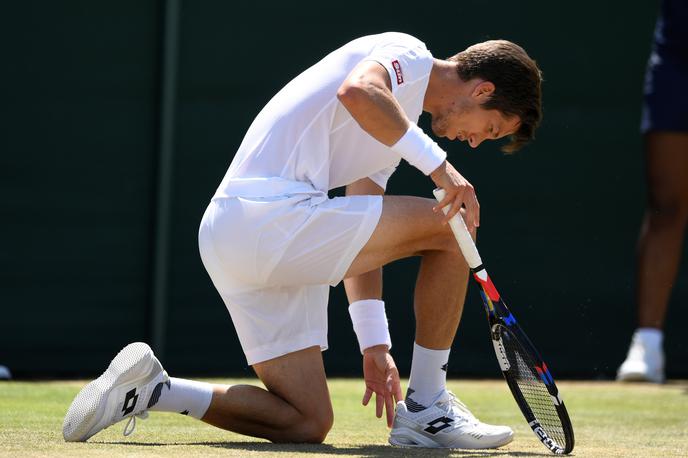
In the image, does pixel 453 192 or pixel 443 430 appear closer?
pixel 453 192

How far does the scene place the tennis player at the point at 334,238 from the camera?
3586 mm

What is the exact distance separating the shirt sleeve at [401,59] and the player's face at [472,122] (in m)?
0.16

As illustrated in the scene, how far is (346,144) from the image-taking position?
386 centimetres

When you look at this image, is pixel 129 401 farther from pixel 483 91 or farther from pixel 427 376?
pixel 483 91

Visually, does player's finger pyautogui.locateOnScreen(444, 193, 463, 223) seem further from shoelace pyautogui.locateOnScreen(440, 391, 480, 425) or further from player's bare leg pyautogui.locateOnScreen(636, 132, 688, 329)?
player's bare leg pyautogui.locateOnScreen(636, 132, 688, 329)

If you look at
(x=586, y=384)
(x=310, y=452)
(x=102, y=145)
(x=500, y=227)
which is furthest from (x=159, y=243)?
(x=310, y=452)

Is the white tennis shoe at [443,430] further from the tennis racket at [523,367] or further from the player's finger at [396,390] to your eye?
the tennis racket at [523,367]

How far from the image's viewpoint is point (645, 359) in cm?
632

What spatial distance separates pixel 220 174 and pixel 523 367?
121 inches

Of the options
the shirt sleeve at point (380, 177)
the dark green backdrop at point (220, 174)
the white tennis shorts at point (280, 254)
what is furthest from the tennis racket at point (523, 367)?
the dark green backdrop at point (220, 174)

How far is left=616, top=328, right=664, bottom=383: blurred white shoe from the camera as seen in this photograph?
6289mm

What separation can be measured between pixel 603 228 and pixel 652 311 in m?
0.61

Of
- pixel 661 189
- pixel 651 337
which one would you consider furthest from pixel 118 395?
pixel 661 189

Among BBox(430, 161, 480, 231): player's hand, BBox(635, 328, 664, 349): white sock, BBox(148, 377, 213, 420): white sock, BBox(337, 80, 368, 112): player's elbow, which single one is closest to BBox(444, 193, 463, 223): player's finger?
BBox(430, 161, 480, 231): player's hand
